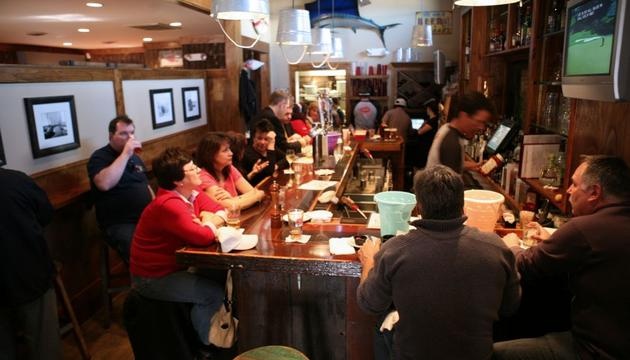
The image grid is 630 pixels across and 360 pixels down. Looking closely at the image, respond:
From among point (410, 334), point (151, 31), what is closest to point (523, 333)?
point (410, 334)

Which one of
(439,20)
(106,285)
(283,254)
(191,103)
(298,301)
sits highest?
(439,20)

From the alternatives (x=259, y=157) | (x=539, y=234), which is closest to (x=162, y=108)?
(x=259, y=157)

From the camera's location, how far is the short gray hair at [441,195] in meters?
1.43

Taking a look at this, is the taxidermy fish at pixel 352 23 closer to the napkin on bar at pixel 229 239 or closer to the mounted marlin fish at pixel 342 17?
the mounted marlin fish at pixel 342 17

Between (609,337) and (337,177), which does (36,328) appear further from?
(609,337)

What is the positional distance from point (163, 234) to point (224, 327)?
0.58 metres

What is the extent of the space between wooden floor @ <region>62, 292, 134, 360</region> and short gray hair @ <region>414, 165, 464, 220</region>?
2.44 m

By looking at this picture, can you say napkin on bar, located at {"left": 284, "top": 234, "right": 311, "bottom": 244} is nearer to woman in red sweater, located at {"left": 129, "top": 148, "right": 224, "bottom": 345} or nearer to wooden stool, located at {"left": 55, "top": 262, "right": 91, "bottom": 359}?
woman in red sweater, located at {"left": 129, "top": 148, "right": 224, "bottom": 345}

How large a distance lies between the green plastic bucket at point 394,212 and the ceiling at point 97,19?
3.90 meters

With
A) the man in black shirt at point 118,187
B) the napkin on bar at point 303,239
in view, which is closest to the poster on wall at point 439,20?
the man in black shirt at point 118,187

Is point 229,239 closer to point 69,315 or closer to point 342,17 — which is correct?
point 69,315

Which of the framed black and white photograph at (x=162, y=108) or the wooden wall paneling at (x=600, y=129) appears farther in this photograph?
the framed black and white photograph at (x=162, y=108)

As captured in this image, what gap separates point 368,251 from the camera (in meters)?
1.84

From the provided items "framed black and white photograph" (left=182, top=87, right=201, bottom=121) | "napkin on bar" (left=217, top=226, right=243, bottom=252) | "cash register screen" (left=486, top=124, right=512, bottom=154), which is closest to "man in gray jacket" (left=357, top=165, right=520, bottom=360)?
"napkin on bar" (left=217, top=226, right=243, bottom=252)
